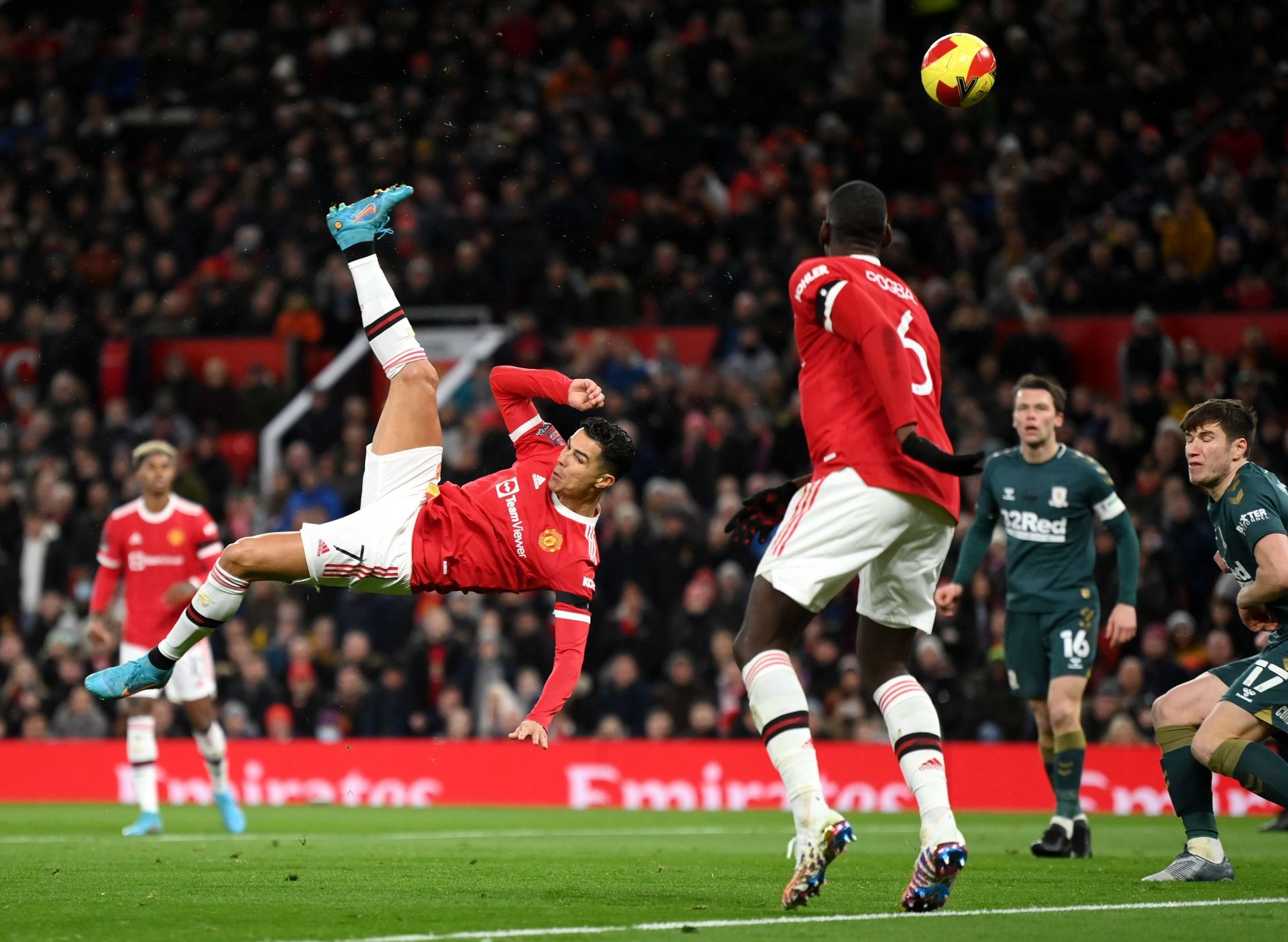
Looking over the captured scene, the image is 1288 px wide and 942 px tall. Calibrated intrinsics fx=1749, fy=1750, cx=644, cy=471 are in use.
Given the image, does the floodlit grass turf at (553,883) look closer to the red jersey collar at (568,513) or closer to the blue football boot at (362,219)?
the red jersey collar at (568,513)

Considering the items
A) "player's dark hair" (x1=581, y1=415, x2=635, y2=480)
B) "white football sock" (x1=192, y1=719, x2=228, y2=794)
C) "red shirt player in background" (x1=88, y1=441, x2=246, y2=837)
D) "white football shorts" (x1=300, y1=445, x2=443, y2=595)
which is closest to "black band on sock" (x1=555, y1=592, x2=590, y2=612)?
"player's dark hair" (x1=581, y1=415, x2=635, y2=480)

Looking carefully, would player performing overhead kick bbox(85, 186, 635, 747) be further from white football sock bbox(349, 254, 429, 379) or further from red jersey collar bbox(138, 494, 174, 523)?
red jersey collar bbox(138, 494, 174, 523)

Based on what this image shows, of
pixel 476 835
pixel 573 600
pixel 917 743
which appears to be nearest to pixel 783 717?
pixel 917 743

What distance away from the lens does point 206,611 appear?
7.84m

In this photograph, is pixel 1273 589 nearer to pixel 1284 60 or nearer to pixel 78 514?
pixel 1284 60

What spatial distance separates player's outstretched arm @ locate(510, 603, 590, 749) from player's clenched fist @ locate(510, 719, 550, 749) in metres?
0.09

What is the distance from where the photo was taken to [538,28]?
23469mm

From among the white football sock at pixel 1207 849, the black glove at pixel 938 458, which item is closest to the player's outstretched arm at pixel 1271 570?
the white football sock at pixel 1207 849

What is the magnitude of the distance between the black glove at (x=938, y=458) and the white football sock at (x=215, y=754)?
24.2ft

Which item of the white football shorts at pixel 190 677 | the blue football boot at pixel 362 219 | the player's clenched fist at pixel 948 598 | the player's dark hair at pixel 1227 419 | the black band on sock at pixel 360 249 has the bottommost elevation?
the white football shorts at pixel 190 677

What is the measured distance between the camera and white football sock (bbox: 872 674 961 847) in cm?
640

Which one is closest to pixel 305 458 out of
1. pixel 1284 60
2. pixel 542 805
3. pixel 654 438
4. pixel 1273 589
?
pixel 654 438

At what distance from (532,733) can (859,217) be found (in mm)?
2386

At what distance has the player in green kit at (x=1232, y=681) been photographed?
7.46 m
